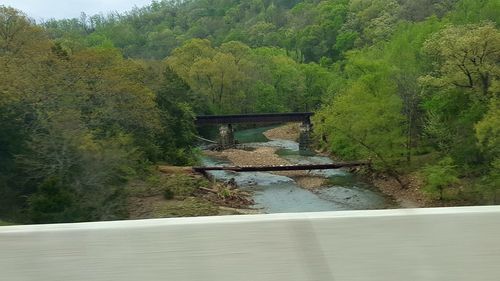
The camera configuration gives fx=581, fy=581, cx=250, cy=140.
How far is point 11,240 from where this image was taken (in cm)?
329

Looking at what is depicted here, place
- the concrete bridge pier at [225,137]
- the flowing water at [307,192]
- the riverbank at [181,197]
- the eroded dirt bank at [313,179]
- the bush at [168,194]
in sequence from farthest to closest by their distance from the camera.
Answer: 1. the concrete bridge pier at [225,137]
2. the eroded dirt bank at [313,179]
3. the flowing water at [307,192]
4. the bush at [168,194]
5. the riverbank at [181,197]

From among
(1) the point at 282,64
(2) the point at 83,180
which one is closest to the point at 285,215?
(2) the point at 83,180

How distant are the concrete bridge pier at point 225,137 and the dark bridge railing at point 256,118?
1.27 meters

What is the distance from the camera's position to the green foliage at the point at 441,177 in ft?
89.2

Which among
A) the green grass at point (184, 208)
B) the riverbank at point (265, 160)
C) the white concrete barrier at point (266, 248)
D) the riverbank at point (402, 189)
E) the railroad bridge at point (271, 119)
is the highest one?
the white concrete barrier at point (266, 248)

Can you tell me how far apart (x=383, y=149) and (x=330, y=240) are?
2977 cm

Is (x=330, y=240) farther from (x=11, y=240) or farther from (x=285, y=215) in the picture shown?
(x=11, y=240)

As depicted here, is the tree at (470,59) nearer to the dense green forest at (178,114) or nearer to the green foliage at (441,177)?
the dense green forest at (178,114)

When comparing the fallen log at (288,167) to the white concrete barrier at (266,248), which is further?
the fallen log at (288,167)

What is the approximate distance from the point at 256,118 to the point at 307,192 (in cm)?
1552

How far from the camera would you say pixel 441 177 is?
27250mm

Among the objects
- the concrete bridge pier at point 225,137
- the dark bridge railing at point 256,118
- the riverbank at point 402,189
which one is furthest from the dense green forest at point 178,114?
the concrete bridge pier at point 225,137

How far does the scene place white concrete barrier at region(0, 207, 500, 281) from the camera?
3.20m

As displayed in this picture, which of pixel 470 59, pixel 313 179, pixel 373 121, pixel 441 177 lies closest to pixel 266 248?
pixel 441 177
